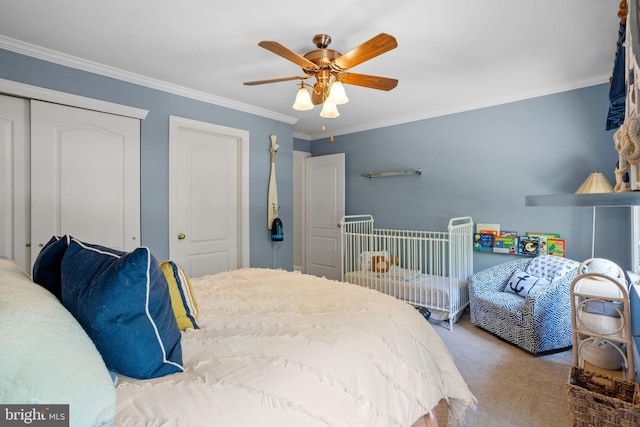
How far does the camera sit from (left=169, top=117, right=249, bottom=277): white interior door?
3.09 m

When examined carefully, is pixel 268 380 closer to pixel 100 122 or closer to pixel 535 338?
pixel 535 338

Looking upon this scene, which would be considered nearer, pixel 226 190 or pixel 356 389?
pixel 356 389

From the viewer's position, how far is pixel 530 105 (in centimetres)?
314

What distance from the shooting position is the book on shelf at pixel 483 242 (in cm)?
341

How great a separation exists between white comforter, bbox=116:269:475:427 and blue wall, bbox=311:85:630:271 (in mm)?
2391

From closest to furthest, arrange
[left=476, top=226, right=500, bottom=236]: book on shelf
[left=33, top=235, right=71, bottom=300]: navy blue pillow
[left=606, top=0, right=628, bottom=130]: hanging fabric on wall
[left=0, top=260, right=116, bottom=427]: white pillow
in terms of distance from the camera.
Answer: [left=0, top=260, right=116, bottom=427]: white pillow → [left=33, top=235, right=71, bottom=300]: navy blue pillow → [left=606, top=0, right=628, bottom=130]: hanging fabric on wall → [left=476, top=226, right=500, bottom=236]: book on shelf

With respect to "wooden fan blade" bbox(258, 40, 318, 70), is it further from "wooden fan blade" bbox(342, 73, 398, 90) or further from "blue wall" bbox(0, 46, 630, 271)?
"blue wall" bbox(0, 46, 630, 271)

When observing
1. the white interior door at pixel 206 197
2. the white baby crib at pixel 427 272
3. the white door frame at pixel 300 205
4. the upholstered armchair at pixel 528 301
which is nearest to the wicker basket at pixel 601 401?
the upholstered armchair at pixel 528 301

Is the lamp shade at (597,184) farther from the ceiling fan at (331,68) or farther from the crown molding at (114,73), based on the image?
the crown molding at (114,73)

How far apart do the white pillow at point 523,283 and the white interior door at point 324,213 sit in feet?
7.29

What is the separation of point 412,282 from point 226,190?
229cm

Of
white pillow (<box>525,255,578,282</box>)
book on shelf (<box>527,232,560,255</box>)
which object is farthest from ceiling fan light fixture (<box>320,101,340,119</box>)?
book on shelf (<box>527,232,560,255</box>)

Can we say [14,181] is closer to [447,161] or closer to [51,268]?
[51,268]

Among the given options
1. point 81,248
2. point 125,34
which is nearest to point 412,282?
point 81,248
